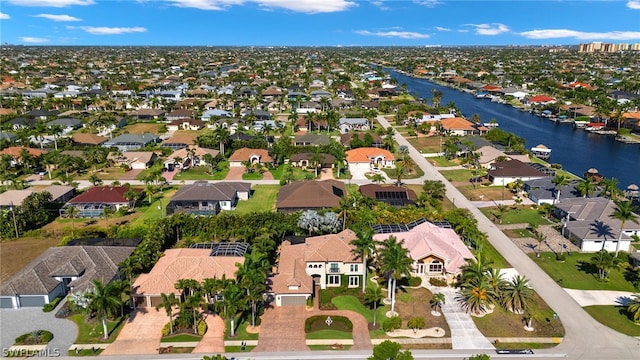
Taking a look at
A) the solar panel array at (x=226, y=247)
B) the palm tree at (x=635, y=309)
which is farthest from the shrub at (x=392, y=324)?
the palm tree at (x=635, y=309)

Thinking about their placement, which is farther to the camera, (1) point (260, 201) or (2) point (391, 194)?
(1) point (260, 201)

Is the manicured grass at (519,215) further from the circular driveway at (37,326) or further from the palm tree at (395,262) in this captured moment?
the circular driveway at (37,326)

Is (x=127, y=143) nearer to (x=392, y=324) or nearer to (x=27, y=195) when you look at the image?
(x=27, y=195)

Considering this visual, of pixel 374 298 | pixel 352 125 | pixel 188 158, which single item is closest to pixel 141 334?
pixel 374 298

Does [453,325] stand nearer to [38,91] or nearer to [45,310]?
[45,310]

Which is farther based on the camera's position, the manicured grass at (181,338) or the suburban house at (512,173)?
the suburban house at (512,173)
